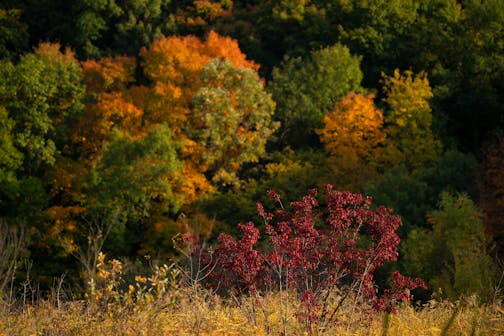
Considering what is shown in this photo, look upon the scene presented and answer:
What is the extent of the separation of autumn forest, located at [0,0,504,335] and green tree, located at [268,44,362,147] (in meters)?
0.08

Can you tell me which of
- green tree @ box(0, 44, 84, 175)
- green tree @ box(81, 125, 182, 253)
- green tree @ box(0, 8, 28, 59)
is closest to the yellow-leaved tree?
green tree @ box(81, 125, 182, 253)

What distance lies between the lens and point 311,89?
135ft

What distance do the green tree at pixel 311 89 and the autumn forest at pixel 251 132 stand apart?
8 centimetres

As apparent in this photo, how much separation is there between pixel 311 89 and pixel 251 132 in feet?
14.5

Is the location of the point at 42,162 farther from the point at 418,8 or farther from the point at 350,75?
the point at 418,8

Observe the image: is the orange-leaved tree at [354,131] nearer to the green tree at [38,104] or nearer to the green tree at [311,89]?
the green tree at [311,89]

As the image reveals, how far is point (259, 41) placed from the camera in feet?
154

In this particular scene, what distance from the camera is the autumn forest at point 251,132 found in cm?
3362

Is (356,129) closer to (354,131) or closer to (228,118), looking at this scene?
(354,131)

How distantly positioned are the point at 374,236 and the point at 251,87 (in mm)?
28613

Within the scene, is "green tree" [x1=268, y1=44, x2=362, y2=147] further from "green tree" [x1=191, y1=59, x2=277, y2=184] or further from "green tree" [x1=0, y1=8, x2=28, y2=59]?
"green tree" [x1=0, y1=8, x2=28, y2=59]

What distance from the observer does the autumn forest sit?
33625 millimetres

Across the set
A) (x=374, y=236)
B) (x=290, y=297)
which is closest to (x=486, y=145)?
(x=290, y=297)

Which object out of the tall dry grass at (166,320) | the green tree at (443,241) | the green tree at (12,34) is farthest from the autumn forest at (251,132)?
the tall dry grass at (166,320)
